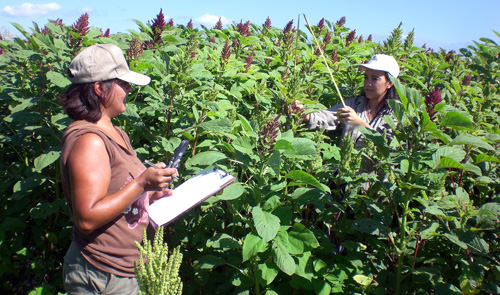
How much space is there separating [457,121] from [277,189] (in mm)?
1038

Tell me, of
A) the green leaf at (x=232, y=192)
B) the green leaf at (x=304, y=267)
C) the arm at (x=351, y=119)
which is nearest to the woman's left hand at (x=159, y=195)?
the green leaf at (x=232, y=192)

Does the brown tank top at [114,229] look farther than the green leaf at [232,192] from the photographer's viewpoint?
No

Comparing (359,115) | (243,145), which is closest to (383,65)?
(359,115)

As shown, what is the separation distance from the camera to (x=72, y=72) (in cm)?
203

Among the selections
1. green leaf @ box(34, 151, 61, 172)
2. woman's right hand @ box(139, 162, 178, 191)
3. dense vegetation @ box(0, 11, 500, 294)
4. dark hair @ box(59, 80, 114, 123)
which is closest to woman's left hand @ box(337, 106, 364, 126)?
dense vegetation @ box(0, 11, 500, 294)

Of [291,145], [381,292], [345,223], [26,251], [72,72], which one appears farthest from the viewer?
[26,251]

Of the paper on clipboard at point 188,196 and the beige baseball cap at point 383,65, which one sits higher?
the beige baseball cap at point 383,65

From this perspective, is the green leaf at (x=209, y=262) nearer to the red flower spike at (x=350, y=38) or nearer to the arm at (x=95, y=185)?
the arm at (x=95, y=185)

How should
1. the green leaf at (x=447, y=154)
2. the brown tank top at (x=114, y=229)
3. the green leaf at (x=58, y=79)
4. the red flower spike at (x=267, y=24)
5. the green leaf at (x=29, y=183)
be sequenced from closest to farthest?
the brown tank top at (x=114, y=229) → the green leaf at (x=447, y=154) → the green leaf at (x=58, y=79) → the green leaf at (x=29, y=183) → the red flower spike at (x=267, y=24)

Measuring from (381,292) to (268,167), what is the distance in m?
1.04

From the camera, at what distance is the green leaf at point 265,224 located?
2.15 metres

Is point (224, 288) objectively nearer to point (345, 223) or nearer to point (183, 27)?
point (345, 223)

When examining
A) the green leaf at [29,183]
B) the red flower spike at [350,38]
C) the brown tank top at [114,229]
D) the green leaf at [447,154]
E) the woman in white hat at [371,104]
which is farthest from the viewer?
the red flower spike at [350,38]

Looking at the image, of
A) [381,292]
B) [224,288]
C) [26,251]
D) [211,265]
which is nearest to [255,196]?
[211,265]
